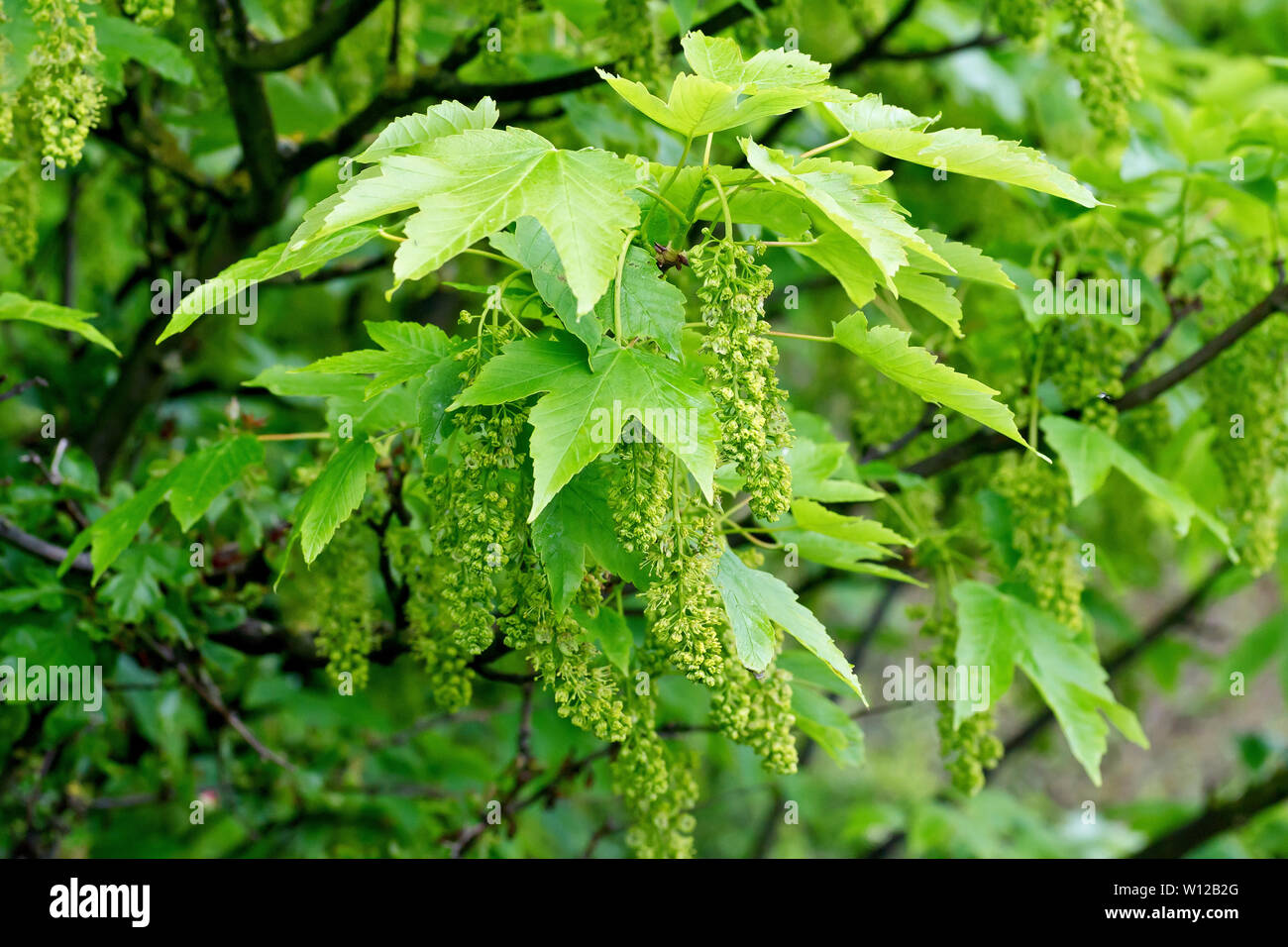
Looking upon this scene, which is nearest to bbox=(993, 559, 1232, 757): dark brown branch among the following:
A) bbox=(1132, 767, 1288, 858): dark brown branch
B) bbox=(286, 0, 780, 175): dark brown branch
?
bbox=(1132, 767, 1288, 858): dark brown branch

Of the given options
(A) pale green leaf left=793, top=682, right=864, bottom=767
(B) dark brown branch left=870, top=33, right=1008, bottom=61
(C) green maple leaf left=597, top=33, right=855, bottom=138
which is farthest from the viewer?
(B) dark brown branch left=870, top=33, right=1008, bottom=61

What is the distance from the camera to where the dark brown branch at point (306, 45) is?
8.13 ft

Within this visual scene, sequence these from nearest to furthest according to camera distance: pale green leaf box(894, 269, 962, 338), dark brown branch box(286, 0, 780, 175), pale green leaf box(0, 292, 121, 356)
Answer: pale green leaf box(894, 269, 962, 338) < pale green leaf box(0, 292, 121, 356) < dark brown branch box(286, 0, 780, 175)

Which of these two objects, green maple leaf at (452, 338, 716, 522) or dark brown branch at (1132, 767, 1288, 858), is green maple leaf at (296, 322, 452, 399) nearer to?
green maple leaf at (452, 338, 716, 522)

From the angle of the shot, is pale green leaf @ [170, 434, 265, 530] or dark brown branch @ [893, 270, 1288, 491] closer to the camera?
pale green leaf @ [170, 434, 265, 530]

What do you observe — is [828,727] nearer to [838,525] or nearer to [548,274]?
[838,525]

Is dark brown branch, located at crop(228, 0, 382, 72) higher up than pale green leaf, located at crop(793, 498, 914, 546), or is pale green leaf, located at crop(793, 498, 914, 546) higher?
dark brown branch, located at crop(228, 0, 382, 72)

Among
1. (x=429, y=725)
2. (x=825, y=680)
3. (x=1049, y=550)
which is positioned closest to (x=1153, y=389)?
(x=1049, y=550)

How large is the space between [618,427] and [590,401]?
0.20 feet

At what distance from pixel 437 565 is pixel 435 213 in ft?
2.53

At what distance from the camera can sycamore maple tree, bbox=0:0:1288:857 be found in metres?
1.56

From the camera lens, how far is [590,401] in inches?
59.2

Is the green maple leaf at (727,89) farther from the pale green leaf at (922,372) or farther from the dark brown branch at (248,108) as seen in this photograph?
the dark brown branch at (248,108)
